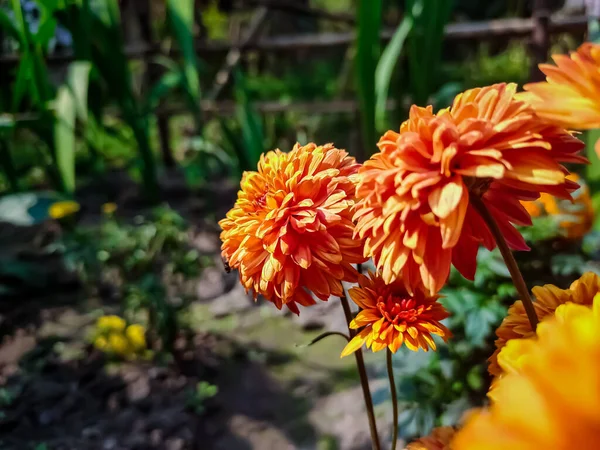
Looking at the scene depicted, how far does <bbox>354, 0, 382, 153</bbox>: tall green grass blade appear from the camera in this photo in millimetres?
1504

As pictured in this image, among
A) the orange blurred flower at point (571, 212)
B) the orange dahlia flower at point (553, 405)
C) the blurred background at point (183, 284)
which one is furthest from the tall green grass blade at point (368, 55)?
the orange dahlia flower at point (553, 405)

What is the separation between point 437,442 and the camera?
1.49 ft

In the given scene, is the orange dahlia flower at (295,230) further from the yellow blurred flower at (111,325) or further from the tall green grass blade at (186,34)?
the tall green grass blade at (186,34)

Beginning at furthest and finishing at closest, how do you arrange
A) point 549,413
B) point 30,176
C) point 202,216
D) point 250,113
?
point 30,176 < point 202,216 < point 250,113 < point 549,413

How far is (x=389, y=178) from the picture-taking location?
0.32m

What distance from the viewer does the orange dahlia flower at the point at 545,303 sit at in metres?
0.38

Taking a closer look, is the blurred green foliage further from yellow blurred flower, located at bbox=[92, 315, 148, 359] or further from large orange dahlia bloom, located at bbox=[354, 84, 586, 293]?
large orange dahlia bloom, located at bbox=[354, 84, 586, 293]

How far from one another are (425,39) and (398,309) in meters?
1.49

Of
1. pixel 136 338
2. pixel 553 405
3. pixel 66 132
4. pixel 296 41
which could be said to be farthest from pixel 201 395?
pixel 296 41

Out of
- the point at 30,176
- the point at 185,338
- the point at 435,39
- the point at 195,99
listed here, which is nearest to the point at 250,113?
the point at 195,99

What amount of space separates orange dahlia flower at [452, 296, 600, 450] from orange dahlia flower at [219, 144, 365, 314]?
19 centimetres

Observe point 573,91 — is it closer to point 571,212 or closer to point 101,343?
point 571,212

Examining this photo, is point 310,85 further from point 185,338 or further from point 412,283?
point 412,283

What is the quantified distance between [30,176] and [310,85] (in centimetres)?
199
